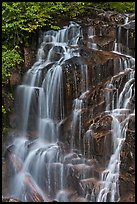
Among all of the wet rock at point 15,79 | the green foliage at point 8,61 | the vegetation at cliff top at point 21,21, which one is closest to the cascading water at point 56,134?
the wet rock at point 15,79

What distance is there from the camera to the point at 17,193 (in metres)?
8.94

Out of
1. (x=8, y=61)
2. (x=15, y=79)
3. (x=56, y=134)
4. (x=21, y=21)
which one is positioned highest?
(x=21, y=21)

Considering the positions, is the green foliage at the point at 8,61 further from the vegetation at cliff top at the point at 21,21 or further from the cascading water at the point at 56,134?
the cascading water at the point at 56,134

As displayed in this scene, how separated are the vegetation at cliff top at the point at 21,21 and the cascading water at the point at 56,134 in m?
0.67

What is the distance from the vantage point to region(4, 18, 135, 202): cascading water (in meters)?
8.77

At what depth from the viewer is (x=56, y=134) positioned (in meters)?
9.93

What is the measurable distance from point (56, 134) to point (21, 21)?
3.94 m

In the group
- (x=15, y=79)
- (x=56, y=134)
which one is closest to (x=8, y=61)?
(x=15, y=79)

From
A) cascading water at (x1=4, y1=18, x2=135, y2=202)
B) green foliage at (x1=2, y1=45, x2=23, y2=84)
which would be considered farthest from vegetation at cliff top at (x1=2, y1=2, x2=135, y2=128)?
cascading water at (x1=4, y1=18, x2=135, y2=202)

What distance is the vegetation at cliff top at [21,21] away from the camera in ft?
34.6

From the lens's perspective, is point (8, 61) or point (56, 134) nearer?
point (56, 134)

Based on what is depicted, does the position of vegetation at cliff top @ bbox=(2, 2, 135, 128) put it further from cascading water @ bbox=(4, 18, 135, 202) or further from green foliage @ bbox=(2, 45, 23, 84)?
cascading water @ bbox=(4, 18, 135, 202)

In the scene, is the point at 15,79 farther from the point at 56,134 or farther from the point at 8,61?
the point at 56,134

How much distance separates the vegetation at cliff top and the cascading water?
0.67 m
